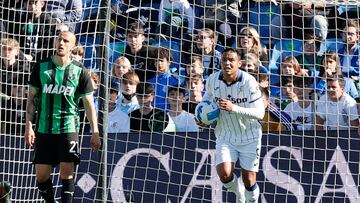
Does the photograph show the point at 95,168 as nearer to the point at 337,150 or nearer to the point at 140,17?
the point at 140,17

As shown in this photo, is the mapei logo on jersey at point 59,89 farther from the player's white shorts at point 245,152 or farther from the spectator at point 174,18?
the spectator at point 174,18

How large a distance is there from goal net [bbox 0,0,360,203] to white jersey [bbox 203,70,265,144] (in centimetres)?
109

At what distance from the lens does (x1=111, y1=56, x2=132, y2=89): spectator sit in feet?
36.4

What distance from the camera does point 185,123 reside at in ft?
35.4

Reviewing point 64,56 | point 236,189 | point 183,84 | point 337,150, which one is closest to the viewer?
point 64,56

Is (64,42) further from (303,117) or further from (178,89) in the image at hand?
(303,117)

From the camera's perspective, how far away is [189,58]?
36.6 ft

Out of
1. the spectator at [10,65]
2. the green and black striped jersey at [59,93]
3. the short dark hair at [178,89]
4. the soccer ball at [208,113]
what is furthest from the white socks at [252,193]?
the spectator at [10,65]

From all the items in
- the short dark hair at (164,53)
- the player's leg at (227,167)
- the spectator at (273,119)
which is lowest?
→ the player's leg at (227,167)

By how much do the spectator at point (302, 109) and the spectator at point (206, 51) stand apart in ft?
3.48

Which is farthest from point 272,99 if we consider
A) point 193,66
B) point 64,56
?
point 64,56

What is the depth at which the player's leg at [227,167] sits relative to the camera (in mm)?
9203

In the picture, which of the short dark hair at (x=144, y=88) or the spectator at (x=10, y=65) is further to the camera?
the short dark hair at (x=144, y=88)

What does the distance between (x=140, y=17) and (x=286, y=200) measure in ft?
9.66
